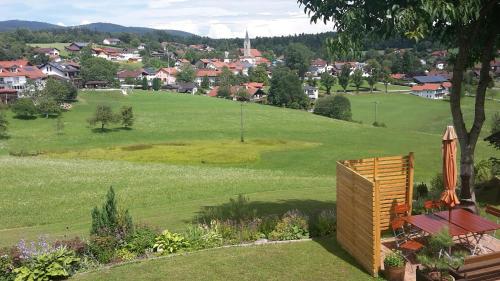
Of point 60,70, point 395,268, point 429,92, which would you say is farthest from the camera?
point 60,70

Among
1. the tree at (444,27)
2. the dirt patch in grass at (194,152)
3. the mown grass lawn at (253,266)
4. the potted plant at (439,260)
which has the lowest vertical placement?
the dirt patch in grass at (194,152)

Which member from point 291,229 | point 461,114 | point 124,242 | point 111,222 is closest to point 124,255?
point 124,242

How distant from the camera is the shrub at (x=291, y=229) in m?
14.9

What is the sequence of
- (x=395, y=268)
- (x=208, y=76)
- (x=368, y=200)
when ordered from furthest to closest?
1. (x=208, y=76)
2. (x=368, y=200)
3. (x=395, y=268)

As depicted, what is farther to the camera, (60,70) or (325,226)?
(60,70)

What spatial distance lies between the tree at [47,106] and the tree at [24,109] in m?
1.08

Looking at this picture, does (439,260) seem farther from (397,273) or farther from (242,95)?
(242,95)

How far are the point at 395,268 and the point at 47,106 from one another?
81.9 m

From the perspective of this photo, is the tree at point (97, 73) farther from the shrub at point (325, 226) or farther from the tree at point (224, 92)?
the shrub at point (325, 226)

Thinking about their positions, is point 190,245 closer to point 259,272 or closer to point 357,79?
point 259,272

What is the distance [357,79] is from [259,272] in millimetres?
135101

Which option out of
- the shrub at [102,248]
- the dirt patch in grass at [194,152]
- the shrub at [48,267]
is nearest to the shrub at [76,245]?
the shrub at [102,248]

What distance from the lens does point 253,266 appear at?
12.7 m

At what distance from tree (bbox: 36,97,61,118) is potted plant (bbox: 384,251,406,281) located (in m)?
81.5
